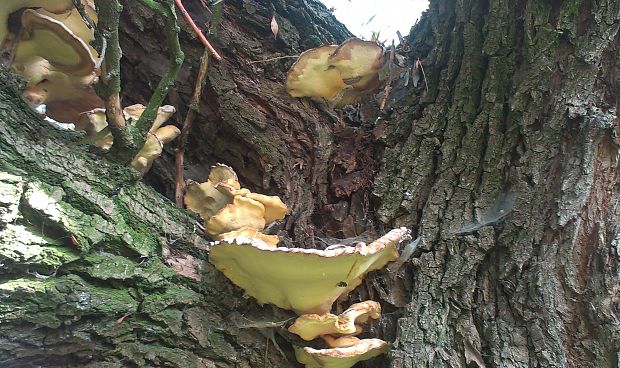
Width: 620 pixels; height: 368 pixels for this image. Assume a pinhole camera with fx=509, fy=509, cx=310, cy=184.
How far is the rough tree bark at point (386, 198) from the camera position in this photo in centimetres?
163

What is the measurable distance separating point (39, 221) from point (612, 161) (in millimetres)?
2133

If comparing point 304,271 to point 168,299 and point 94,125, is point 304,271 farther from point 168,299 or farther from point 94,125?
point 94,125

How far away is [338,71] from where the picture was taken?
8.25 ft

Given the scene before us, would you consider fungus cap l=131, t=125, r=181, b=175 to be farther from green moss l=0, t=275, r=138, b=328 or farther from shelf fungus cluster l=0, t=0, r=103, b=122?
green moss l=0, t=275, r=138, b=328

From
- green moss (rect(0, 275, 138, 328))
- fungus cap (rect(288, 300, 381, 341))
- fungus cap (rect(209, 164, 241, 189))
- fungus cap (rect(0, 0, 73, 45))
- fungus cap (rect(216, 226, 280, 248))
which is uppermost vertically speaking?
fungus cap (rect(0, 0, 73, 45))

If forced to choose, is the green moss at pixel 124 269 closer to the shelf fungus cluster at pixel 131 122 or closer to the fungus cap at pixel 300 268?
the fungus cap at pixel 300 268

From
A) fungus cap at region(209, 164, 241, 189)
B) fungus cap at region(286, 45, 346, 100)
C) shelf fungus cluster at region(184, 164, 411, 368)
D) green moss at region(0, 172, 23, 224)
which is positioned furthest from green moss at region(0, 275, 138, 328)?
fungus cap at region(286, 45, 346, 100)

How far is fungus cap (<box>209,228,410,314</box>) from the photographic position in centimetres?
164

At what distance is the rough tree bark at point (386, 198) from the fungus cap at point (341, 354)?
77mm

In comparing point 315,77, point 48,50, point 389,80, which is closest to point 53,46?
point 48,50

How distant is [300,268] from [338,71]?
1189 millimetres

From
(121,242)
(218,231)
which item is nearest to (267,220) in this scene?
(218,231)

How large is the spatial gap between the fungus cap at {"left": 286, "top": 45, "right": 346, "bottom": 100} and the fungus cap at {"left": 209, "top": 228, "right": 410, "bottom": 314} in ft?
3.22

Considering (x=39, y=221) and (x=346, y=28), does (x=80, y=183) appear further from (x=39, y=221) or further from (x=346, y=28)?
(x=346, y=28)
